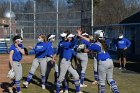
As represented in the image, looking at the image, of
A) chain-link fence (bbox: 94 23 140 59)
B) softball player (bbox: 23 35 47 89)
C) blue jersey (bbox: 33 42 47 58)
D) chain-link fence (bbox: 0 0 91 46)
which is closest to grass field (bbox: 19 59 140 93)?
softball player (bbox: 23 35 47 89)

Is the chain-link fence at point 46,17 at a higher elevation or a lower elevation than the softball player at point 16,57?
higher

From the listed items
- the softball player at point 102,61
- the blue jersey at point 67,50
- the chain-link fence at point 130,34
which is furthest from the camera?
the chain-link fence at point 130,34

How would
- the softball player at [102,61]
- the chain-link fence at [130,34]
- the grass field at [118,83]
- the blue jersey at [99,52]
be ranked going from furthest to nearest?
the chain-link fence at [130,34] → the grass field at [118,83] → the softball player at [102,61] → the blue jersey at [99,52]

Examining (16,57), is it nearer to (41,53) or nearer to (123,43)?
(41,53)

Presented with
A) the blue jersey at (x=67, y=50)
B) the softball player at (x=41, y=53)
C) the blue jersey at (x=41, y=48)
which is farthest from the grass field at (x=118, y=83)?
the blue jersey at (x=67, y=50)

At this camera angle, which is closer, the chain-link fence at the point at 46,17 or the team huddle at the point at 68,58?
the team huddle at the point at 68,58

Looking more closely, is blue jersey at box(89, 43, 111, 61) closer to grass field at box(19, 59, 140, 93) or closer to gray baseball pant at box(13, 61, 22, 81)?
gray baseball pant at box(13, 61, 22, 81)

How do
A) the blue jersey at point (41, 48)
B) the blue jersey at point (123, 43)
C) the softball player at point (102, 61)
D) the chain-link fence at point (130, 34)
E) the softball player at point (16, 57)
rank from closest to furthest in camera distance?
1. the softball player at point (102, 61)
2. the softball player at point (16, 57)
3. the blue jersey at point (41, 48)
4. the blue jersey at point (123, 43)
5. the chain-link fence at point (130, 34)

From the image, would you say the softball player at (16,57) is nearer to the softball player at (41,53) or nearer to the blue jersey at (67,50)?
the softball player at (41,53)

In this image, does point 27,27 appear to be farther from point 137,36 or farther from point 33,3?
point 137,36

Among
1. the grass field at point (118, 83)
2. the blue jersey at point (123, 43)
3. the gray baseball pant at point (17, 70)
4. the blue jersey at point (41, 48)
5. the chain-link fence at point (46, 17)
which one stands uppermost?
the chain-link fence at point (46, 17)

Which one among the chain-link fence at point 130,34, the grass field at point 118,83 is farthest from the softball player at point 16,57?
the chain-link fence at point 130,34

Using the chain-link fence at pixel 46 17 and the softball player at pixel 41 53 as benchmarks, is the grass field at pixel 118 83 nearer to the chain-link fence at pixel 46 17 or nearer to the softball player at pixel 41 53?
the softball player at pixel 41 53

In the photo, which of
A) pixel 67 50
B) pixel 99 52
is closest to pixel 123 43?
pixel 67 50
